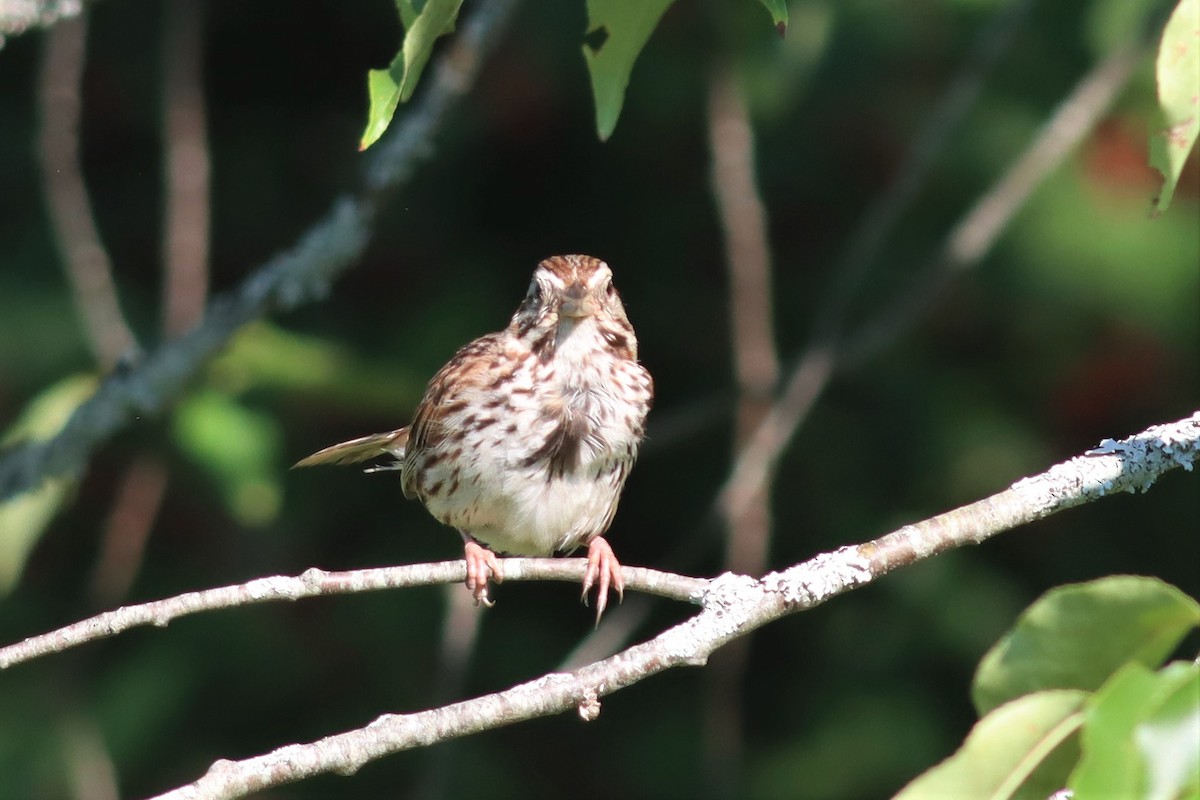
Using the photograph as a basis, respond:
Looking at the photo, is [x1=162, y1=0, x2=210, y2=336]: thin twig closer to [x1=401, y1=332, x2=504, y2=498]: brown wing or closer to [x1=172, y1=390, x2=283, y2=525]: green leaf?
[x1=172, y1=390, x2=283, y2=525]: green leaf

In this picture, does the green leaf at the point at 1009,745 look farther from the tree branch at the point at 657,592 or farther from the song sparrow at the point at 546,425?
the song sparrow at the point at 546,425

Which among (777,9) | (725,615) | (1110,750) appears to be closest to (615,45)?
(777,9)

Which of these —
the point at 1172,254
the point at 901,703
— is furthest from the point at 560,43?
the point at 901,703

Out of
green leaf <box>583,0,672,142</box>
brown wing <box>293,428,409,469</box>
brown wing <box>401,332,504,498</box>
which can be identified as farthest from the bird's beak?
green leaf <box>583,0,672,142</box>

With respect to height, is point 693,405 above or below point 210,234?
below

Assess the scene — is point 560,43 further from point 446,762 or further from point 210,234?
point 446,762

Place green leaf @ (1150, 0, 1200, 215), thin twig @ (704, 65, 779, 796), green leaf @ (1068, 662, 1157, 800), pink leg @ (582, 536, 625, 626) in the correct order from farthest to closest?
1. thin twig @ (704, 65, 779, 796)
2. pink leg @ (582, 536, 625, 626)
3. green leaf @ (1150, 0, 1200, 215)
4. green leaf @ (1068, 662, 1157, 800)
